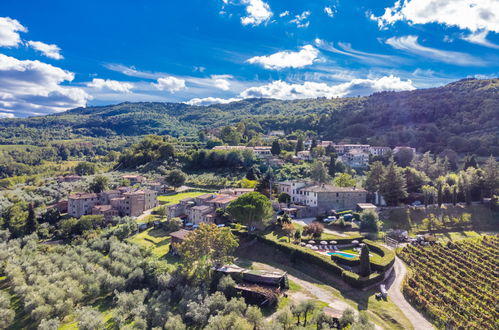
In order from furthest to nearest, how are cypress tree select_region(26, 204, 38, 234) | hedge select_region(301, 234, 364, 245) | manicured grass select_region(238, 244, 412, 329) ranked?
cypress tree select_region(26, 204, 38, 234) → hedge select_region(301, 234, 364, 245) → manicured grass select_region(238, 244, 412, 329)

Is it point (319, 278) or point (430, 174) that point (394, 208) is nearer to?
point (430, 174)

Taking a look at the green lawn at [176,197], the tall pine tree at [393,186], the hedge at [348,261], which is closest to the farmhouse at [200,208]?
the green lawn at [176,197]


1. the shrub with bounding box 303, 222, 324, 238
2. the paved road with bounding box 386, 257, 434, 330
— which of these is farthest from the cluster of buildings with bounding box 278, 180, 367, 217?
the paved road with bounding box 386, 257, 434, 330

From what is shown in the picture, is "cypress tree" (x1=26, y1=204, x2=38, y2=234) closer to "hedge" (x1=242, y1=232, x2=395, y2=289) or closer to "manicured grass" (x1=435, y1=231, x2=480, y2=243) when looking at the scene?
"hedge" (x1=242, y1=232, x2=395, y2=289)

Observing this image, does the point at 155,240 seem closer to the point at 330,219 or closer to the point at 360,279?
the point at 330,219

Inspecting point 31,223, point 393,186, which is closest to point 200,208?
point 31,223

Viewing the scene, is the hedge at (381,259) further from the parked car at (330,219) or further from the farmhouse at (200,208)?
the farmhouse at (200,208)
